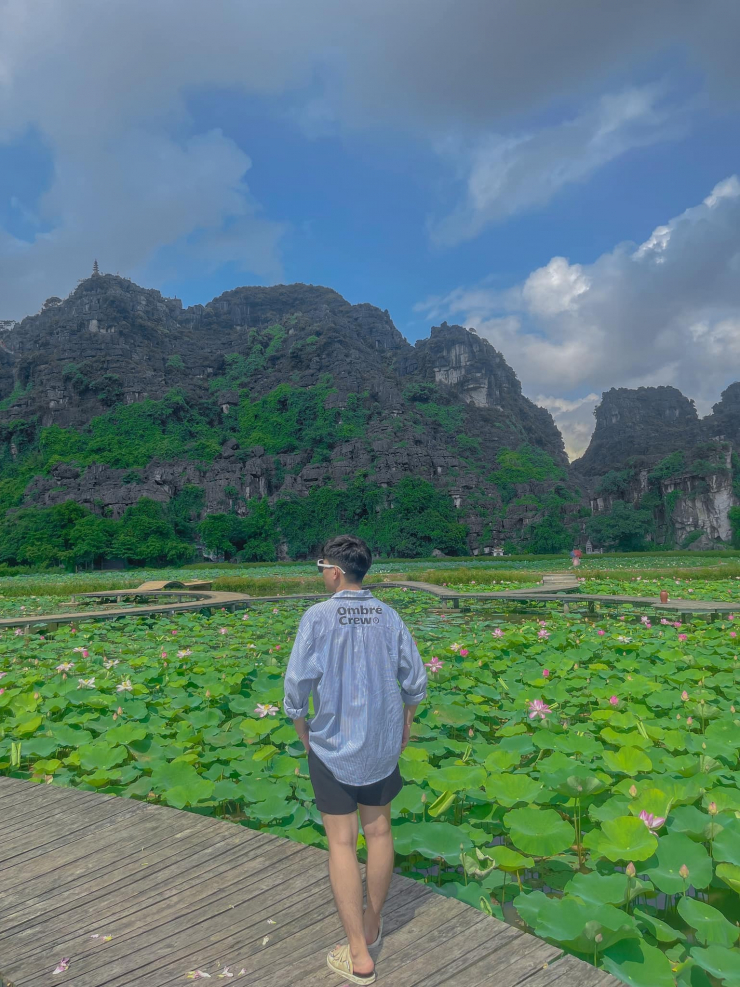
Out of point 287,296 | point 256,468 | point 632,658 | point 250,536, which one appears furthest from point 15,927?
point 287,296

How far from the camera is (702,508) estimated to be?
2162 inches

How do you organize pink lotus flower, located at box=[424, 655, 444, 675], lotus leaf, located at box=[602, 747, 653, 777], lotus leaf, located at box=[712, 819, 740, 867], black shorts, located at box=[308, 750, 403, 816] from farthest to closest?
pink lotus flower, located at box=[424, 655, 444, 675]
lotus leaf, located at box=[602, 747, 653, 777]
lotus leaf, located at box=[712, 819, 740, 867]
black shorts, located at box=[308, 750, 403, 816]

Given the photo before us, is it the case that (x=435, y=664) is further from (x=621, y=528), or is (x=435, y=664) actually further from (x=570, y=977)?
(x=621, y=528)

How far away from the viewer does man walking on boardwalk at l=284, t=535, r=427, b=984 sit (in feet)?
5.74

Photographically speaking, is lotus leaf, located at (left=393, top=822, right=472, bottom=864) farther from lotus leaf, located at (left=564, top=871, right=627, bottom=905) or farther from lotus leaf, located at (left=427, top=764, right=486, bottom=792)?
lotus leaf, located at (left=564, top=871, right=627, bottom=905)

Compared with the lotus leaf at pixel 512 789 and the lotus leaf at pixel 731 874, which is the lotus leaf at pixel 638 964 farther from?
the lotus leaf at pixel 512 789

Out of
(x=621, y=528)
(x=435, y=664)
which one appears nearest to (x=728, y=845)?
(x=435, y=664)

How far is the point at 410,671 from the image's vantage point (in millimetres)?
1968

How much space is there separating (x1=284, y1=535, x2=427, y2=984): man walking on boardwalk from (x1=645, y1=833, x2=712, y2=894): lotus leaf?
110 centimetres

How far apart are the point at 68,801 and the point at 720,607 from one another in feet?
31.8

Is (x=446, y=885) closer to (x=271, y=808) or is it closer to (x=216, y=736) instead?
(x=271, y=808)

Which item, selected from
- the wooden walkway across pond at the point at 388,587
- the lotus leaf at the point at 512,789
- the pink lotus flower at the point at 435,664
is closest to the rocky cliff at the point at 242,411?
the wooden walkway across pond at the point at 388,587

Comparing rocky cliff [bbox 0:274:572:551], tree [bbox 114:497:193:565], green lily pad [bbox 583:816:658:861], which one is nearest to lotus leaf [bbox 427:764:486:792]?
green lily pad [bbox 583:816:658:861]

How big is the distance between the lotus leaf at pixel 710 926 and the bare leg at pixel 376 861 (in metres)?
1.01
